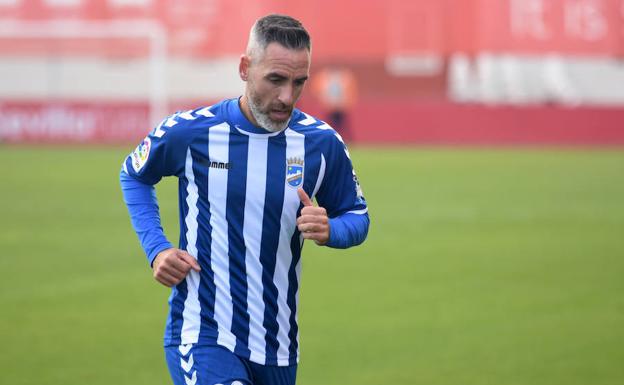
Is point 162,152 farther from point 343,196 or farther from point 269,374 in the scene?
point 269,374

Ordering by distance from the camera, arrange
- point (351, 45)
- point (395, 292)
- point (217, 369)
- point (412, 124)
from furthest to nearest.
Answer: point (351, 45) < point (412, 124) < point (395, 292) < point (217, 369)

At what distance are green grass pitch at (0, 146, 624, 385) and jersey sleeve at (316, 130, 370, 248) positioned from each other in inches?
117

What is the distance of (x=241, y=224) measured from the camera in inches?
190

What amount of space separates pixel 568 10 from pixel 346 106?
7.66 metres

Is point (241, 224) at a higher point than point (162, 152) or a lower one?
lower

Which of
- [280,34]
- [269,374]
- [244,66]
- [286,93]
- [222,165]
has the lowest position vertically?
[269,374]

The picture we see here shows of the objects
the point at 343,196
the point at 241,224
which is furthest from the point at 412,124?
the point at 241,224

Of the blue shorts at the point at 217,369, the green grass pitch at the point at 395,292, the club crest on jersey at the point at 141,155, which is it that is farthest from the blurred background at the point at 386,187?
the club crest on jersey at the point at 141,155

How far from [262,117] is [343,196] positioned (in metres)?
0.59

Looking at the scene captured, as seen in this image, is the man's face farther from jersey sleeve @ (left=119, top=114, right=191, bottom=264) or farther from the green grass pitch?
the green grass pitch

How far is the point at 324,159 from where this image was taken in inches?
197

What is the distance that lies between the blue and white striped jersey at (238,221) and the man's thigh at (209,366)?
4 centimetres

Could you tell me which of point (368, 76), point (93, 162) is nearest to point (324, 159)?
point (93, 162)

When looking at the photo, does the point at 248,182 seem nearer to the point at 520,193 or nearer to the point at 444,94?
the point at 520,193
